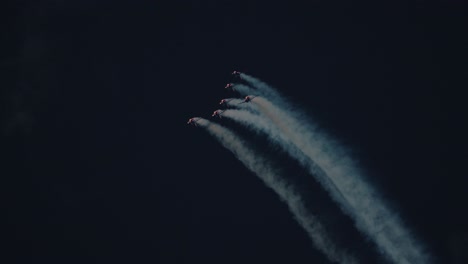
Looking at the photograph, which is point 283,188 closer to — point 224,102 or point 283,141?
point 283,141

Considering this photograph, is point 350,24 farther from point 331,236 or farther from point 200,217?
point 200,217

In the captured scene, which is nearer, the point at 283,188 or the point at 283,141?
the point at 283,141

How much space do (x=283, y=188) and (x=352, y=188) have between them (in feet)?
9.37

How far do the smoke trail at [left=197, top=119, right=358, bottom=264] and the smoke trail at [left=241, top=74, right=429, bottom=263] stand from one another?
1.43 meters

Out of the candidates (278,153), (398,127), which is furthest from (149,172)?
(398,127)

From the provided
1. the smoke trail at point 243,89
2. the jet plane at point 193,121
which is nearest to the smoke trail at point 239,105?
the smoke trail at point 243,89

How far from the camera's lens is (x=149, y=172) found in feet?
56.0

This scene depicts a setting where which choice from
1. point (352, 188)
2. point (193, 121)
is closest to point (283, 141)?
point (352, 188)

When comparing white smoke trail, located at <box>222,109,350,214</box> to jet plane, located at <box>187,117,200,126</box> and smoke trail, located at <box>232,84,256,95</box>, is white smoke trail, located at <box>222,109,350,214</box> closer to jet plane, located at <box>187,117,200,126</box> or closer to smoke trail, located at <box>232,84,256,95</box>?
smoke trail, located at <box>232,84,256,95</box>

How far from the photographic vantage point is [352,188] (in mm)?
13750

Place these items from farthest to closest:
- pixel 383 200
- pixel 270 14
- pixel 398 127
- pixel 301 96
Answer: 1. pixel 270 14
2. pixel 301 96
3. pixel 398 127
4. pixel 383 200

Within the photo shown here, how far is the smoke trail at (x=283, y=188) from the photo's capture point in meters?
14.2

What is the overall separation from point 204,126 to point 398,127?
28.7 feet

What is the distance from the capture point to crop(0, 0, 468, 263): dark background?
14.8m
